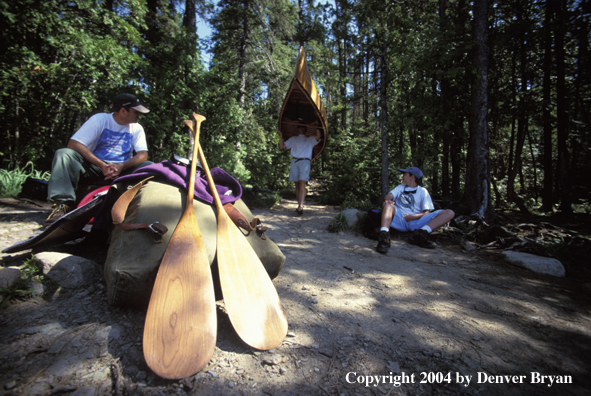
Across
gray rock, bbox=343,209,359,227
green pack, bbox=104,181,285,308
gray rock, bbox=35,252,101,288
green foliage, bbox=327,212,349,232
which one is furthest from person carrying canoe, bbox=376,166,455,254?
gray rock, bbox=35,252,101,288

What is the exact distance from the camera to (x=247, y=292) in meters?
1.60

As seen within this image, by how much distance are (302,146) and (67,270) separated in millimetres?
4180

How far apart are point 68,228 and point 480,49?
600cm

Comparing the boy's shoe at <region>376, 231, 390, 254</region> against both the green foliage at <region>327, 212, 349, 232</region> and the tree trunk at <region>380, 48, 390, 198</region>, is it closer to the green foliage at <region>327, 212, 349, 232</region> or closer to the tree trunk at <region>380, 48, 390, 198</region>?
the green foliage at <region>327, 212, 349, 232</region>

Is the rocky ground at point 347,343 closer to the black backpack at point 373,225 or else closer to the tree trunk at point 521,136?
the black backpack at point 373,225

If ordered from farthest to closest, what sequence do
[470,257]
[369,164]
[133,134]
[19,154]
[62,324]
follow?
[369,164], [19,154], [470,257], [133,134], [62,324]

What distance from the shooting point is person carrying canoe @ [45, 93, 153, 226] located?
243cm

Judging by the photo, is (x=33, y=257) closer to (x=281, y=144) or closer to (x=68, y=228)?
(x=68, y=228)

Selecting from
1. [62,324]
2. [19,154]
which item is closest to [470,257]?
[62,324]

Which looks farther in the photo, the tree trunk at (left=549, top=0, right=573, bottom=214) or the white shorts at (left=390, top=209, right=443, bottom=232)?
the tree trunk at (left=549, top=0, right=573, bottom=214)

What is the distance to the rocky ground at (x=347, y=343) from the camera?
1146 mm

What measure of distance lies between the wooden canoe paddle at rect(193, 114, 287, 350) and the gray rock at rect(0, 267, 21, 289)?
1170 millimetres

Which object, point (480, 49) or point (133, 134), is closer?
point (133, 134)

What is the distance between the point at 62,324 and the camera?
4.53ft
